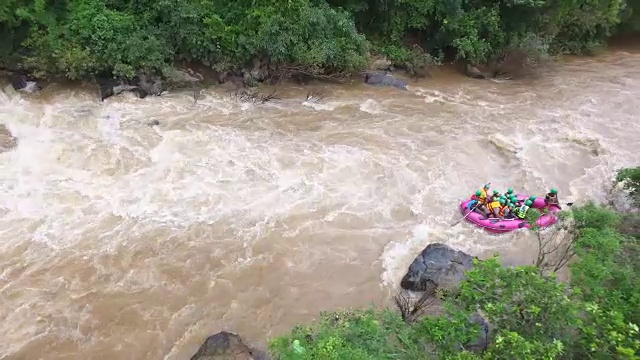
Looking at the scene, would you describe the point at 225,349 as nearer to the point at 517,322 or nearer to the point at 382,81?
the point at 517,322

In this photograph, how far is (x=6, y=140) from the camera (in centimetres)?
1102

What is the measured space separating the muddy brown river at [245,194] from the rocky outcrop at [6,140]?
0.18 m

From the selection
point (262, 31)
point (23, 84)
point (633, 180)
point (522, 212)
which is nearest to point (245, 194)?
point (522, 212)

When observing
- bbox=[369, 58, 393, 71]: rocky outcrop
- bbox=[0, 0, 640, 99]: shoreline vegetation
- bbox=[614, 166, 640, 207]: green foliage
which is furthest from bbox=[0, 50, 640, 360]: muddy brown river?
bbox=[614, 166, 640, 207]: green foliage

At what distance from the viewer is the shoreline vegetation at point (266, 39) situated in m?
12.9

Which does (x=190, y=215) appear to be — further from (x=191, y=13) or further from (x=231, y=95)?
(x=191, y=13)

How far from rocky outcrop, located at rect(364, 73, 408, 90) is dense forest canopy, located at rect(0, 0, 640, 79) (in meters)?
0.62

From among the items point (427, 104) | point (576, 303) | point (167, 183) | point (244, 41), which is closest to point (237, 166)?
point (167, 183)

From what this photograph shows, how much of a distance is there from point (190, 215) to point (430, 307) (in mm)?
4522

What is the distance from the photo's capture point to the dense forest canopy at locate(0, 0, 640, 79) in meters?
12.9

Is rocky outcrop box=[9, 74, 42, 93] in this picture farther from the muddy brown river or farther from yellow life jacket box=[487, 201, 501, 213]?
yellow life jacket box=[487, 201, 501, 213]

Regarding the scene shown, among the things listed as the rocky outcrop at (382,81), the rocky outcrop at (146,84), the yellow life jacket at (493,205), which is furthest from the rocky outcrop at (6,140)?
the yellow life jacket at (493,205)

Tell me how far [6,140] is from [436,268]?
358 inches

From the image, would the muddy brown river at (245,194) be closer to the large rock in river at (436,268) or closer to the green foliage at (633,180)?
the large rock in river at (436,268)
